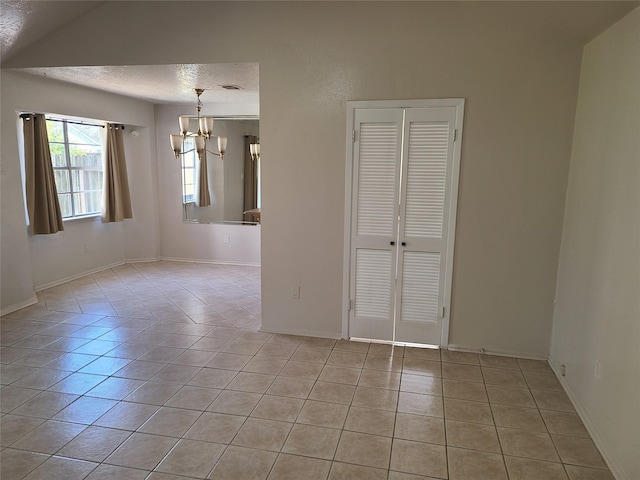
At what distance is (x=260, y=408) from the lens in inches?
108

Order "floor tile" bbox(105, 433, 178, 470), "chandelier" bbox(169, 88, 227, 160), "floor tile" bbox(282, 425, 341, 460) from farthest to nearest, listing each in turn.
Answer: "chandelier" bbox(169, 88, 227, 160) < "floor tile" bbox(282, 425, 341, 460) < "floor tile" bbox(105, 433, 178, 470)

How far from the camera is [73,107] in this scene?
512 cm

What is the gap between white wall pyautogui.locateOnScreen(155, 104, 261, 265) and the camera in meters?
6.50

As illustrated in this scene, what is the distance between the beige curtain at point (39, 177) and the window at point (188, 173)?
6.09 feet

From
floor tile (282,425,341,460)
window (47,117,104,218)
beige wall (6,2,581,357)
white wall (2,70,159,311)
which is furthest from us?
window (47,117,104,218)

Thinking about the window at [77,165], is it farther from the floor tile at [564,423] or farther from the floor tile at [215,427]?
the floor tile at [564,423]

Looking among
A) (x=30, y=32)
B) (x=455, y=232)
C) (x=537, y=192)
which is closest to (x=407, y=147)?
(x=455, y=232)

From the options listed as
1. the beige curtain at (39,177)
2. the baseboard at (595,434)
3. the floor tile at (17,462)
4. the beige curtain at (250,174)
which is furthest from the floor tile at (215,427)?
the beige curtain at (250,174)

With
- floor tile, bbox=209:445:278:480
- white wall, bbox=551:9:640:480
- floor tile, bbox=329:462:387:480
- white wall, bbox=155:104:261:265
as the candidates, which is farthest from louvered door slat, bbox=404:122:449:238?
white wall, bbox=155:104:261:265

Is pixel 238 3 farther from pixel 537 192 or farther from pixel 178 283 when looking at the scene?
pixel 178 283

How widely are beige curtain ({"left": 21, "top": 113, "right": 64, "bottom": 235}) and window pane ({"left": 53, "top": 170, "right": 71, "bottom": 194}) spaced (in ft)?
1.37

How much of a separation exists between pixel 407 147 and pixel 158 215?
468 centimetres

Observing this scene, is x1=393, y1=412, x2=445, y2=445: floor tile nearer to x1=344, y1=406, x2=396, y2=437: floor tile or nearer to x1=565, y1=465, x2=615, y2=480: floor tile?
x1=344, y1=406, x2=396, y2=437: floor tile

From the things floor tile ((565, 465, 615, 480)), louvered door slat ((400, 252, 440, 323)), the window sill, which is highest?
the window sill
